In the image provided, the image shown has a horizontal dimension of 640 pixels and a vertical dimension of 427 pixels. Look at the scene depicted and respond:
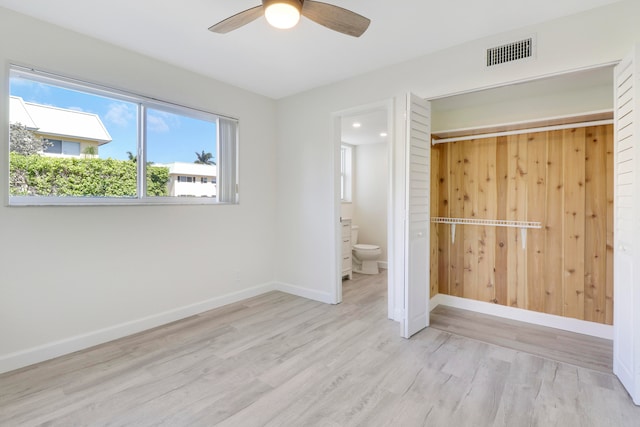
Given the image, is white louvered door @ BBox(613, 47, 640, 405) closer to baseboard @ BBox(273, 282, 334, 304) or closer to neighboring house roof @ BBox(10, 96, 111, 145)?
baseboard @ BBox(273, 282, 334, 304)

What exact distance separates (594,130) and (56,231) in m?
4.69

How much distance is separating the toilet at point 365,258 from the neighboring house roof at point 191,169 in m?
2.68

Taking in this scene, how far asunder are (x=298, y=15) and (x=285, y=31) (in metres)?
0.81

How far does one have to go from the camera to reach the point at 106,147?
2777 millimetres

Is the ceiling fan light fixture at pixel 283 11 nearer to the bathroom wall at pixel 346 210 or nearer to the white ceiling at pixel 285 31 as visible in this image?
the white ceiling at pixel 285 31

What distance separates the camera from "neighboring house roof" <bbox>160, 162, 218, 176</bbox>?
3291 millimetres

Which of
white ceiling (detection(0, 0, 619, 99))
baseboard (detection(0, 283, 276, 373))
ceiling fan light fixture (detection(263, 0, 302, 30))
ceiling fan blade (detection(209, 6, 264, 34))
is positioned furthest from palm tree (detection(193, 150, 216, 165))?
ceiling fan light fixture (detection(263, 0, 302, 30))

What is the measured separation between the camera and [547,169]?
3102 millimetres

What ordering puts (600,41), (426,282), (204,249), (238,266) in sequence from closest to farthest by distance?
(600,41) → (426,282) → (204,249) → (238,266)

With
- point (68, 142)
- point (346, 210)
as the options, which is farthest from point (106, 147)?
point (346, 210)

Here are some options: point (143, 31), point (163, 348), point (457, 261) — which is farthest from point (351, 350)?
point (143, 31)

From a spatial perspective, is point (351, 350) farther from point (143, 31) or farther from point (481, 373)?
point (143, 31)

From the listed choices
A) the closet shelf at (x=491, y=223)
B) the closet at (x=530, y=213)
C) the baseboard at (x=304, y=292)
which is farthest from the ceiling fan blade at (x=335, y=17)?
the baseboard at (x=304, y=292)

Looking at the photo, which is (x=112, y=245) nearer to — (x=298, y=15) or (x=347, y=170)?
(x=298, y=15)
